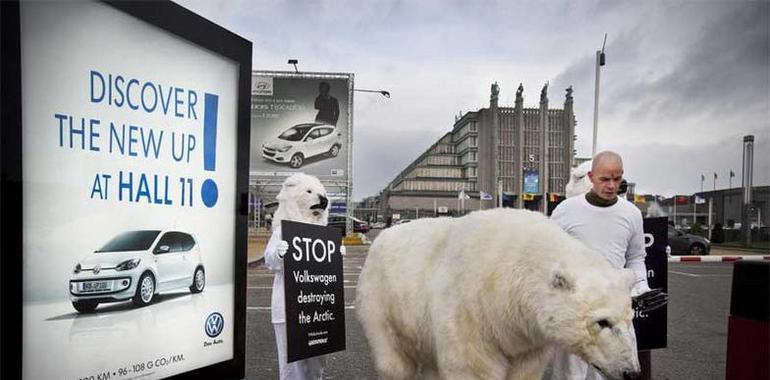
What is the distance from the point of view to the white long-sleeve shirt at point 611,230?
3402 millimetres

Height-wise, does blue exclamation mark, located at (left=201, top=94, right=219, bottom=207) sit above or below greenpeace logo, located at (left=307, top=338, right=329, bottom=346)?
above

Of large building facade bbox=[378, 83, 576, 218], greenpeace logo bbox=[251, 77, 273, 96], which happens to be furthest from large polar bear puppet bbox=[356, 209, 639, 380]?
large building facade bbox=[378, 83, 576, 218]

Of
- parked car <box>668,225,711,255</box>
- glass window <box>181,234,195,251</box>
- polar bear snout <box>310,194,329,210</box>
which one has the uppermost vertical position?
polar bear snout <box>310,194,329,210</box>

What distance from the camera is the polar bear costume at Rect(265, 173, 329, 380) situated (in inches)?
144

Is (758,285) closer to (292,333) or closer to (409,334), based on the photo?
(409,334)

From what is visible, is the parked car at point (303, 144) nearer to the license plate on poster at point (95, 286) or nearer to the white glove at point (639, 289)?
the white glove at point (639, 289)

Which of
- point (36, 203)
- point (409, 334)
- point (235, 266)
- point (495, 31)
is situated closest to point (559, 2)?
point (495, 31)

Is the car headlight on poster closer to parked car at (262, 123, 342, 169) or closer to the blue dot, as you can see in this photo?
the blue dot

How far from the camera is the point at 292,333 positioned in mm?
3414

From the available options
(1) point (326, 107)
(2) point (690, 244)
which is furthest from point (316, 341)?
(2) point (690, 244)

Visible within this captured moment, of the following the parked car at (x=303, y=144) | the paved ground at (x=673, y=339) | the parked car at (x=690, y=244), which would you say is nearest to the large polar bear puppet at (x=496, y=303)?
the paved ground at (x=673, y=339)

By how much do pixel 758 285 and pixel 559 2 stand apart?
1927 millimetres

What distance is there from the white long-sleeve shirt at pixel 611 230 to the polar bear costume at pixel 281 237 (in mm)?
1833

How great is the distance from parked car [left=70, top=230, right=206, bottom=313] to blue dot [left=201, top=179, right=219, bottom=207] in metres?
0.19
